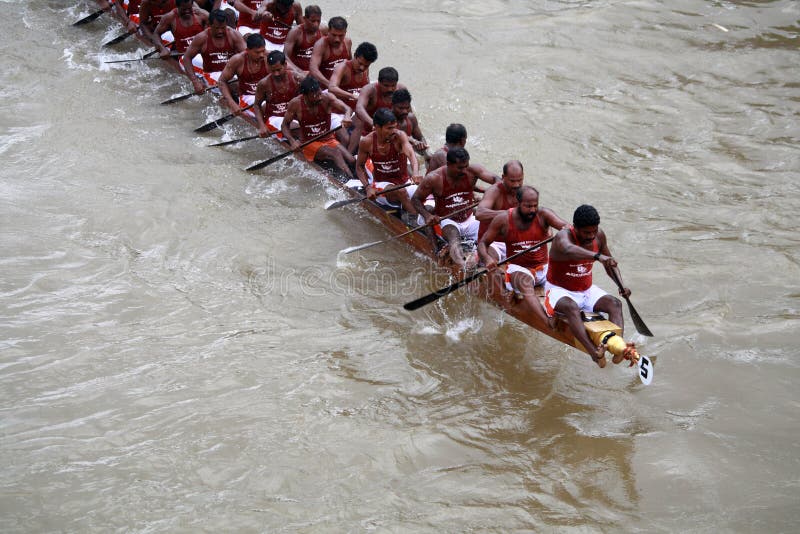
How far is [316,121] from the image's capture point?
932cm

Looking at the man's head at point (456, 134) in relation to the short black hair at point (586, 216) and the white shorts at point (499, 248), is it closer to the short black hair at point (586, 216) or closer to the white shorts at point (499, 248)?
the white shorts at point (499, 248)

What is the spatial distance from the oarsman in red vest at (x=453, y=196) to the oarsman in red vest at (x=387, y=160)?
30cm

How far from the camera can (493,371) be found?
6676mm

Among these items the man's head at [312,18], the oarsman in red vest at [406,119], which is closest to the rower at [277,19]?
the man's head at [312,18]

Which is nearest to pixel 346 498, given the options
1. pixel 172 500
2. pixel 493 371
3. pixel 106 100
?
pixel 172 500

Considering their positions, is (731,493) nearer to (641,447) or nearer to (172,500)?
(641,447)

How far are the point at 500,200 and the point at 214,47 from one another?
5.45 metres

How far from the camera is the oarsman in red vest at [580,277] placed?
5930mm

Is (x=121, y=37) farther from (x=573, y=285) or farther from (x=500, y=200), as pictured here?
(x=573, y=285)

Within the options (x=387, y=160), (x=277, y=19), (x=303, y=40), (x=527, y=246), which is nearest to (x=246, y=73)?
(x=303, y=40)

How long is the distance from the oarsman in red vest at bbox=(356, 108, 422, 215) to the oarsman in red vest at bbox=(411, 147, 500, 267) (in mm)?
298

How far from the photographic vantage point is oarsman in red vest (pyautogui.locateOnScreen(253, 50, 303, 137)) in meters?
9.41

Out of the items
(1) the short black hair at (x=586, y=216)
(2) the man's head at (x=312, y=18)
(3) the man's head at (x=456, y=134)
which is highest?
(2) the man's head at (x=312, y=18)

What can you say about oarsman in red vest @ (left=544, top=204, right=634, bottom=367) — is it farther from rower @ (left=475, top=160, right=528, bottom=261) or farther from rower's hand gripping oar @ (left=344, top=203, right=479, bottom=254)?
rower's hand gripping oar @ (left=344, top=203, right=479, bottom=254)
